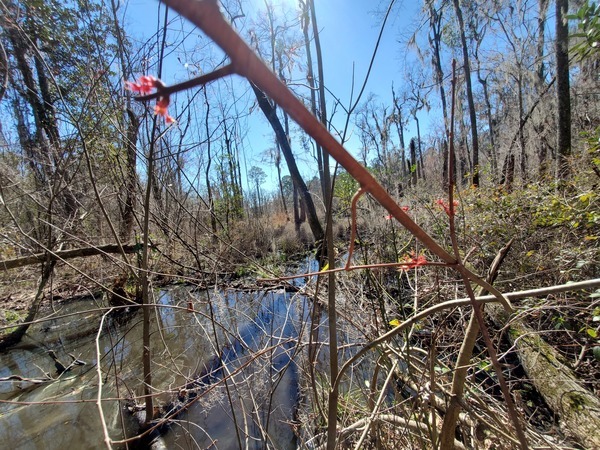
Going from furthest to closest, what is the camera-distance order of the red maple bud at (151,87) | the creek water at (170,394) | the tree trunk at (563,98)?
the tree trunk at (563,98) → the creek water at (170,394) → the red maple bud at (151,87)

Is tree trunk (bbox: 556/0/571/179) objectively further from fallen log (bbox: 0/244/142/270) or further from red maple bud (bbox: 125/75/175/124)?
fallen log (bbox: 0/244/142/270)

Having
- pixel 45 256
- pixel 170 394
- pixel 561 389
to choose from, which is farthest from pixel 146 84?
pixel 45 256

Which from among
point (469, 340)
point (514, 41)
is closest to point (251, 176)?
point (514, 41)

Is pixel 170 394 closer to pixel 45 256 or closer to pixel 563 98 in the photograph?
pixel 45 256

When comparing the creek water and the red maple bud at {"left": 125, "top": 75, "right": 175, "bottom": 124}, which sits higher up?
the red maple bud at {"left": 125, "top": 75, "right": 175, "bottom": 124}

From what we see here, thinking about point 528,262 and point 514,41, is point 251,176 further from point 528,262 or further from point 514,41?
point 528,262

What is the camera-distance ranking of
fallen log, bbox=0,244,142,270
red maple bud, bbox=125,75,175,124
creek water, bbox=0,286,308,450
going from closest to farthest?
red maple bud, bbox=125,75,175,124 < creek water, bbox=0,286,308,450 < fallen log, bbox=0,244,142,270

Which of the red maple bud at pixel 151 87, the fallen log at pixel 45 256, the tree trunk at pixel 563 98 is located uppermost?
the tree trunk at pixel 563 98

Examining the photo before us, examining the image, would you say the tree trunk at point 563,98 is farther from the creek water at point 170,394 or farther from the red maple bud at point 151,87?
the red maple bud at point 151,87

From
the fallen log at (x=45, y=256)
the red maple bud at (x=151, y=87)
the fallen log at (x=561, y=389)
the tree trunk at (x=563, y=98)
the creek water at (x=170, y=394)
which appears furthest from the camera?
the tree trunk at (x=563, y=98)

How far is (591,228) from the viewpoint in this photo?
9.03 ft

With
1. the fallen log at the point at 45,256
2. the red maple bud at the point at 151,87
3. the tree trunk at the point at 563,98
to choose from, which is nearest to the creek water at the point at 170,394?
the fallen log at the point at 45,256

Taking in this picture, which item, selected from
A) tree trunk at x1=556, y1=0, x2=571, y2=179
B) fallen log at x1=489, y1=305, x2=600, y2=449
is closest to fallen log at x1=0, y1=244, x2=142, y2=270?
fallen log at x1=489, y1=305, x2=600, y2=449

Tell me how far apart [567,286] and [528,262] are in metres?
3.31
